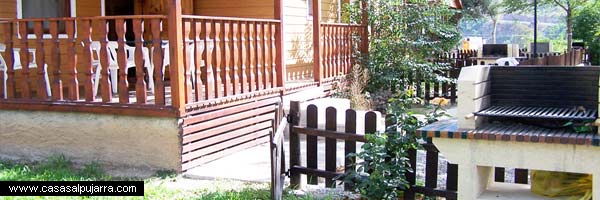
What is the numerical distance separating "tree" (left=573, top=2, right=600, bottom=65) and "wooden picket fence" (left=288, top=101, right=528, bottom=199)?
19537mm

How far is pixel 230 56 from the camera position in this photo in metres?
8.03

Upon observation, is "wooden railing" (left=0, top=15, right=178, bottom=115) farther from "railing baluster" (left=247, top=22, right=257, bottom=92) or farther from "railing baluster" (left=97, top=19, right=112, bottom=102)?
"railing baluster" (left=247, top=22, right=257, bottom=92)

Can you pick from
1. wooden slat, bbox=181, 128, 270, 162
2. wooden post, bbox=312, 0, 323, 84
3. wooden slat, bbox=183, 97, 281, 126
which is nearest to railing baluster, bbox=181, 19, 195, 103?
wooden slat, bbox=183, 97, 281, 126

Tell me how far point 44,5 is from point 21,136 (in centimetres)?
255

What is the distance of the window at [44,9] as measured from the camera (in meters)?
9.19

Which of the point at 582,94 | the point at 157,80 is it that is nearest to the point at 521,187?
the point at 582,94

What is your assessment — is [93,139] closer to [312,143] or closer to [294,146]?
[294,146]

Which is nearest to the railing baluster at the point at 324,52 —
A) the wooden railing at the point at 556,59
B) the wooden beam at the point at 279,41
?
the wooden beam at the point at 279,41

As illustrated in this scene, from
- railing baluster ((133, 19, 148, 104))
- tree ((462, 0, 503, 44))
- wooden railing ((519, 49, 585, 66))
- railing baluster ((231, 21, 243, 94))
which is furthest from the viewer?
tree ((462, 0, 503, 44))

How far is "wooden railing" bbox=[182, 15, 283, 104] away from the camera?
23.5ft

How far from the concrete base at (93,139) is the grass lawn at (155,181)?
15cm

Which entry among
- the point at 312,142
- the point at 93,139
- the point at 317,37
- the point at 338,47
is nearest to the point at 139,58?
the point at 93,139

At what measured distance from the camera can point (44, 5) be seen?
9547mm

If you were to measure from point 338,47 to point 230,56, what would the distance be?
4091 millimetres
